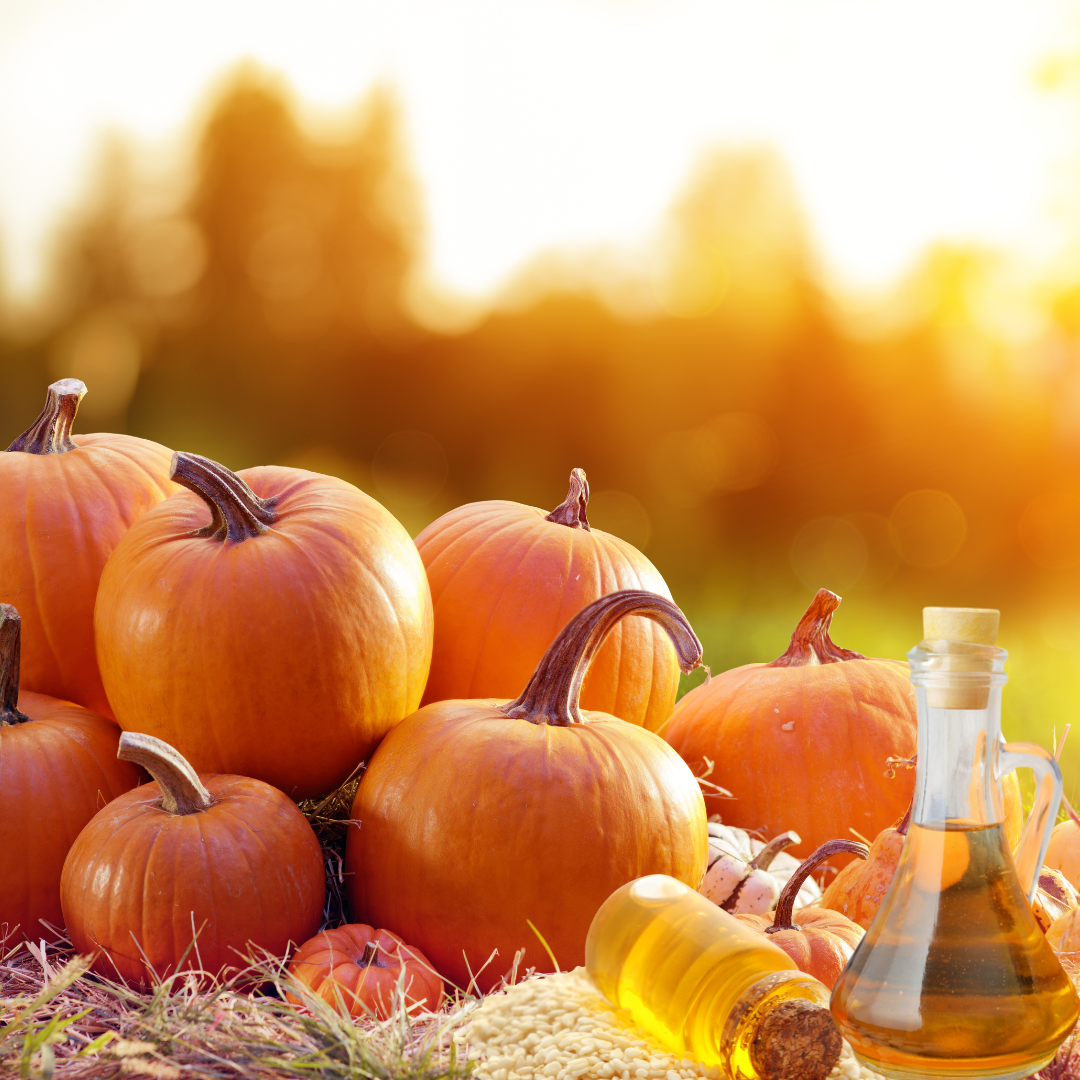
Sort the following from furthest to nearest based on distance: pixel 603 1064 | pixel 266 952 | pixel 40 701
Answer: pixel 40 701
pixel 266 952
pixel 603 1064

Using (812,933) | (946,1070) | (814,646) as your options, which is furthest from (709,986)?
(814,646)

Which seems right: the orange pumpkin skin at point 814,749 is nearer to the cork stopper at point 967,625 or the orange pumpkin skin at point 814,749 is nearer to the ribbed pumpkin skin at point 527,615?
the ribbed pumpkin skin at point 527,615

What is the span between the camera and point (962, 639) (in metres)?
1.10

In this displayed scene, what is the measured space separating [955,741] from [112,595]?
1.45 metres

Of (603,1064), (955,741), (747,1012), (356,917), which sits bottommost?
(356,917)

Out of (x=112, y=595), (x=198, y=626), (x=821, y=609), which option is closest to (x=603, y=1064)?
(x=198, y=626)

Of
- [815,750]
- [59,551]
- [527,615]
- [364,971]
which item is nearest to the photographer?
[364,971]

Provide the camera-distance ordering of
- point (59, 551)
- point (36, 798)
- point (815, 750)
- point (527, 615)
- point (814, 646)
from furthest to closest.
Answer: point (814, 646), point (815, 750), point (527, 615), point (59, 551), point (36, 798)

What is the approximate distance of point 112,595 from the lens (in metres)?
1.91

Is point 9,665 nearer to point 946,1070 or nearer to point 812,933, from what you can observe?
point 812,933

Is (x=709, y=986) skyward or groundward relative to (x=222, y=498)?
groundward

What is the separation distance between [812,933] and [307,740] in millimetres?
903

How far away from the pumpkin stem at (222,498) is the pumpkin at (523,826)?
1.61 feet

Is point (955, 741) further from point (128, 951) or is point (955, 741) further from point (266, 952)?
point (128, 951)
